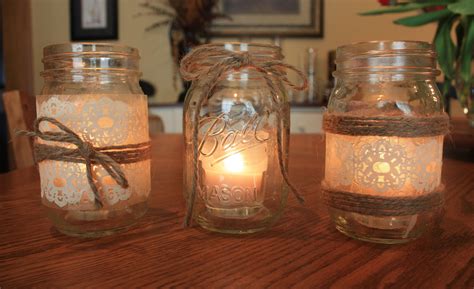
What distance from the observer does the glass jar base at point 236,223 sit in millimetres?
442

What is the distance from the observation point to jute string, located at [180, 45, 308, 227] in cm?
43

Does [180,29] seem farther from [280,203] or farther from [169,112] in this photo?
[280,203]

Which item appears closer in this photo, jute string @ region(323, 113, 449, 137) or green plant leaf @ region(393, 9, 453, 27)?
jute string @ region(323, 113, 449, 137)

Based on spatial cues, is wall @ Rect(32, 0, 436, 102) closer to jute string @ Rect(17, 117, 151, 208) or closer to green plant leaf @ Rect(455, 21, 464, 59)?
green plant leaf @ Rect(455, 21, 464, 59)

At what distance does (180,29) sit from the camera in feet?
8.61

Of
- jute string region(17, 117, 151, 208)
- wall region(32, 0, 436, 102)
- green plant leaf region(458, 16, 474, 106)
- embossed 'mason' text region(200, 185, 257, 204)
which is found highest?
wall region(32, 0, 436, 102)

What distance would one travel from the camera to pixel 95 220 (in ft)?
1.50

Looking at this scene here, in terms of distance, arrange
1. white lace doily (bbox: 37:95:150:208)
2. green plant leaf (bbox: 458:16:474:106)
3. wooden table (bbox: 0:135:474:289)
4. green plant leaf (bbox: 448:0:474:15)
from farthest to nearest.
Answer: green plant leaf (bbox: 458:16:474:106) → green plant leaf (bbox: 448:0:474:15) → white lace doily (bbox: 37:95:150:208) → wooden table (bbox: 0:135:474:289)

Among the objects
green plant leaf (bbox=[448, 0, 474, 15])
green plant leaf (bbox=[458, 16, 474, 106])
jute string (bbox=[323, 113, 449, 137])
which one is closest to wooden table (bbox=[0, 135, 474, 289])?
jute string (bbox=[323, 113, 449, 137])

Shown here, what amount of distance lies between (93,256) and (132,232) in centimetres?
7

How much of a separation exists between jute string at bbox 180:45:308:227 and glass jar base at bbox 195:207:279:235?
23mm

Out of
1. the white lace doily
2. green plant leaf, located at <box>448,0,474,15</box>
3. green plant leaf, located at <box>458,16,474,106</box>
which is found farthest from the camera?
green plant leaf, located at <box>458,16,474,106</box>

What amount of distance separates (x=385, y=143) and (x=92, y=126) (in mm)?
308

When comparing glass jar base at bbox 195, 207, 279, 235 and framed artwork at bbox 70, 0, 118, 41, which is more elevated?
framed artwork at bbox 70, 0, 118, 41
